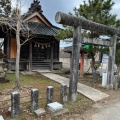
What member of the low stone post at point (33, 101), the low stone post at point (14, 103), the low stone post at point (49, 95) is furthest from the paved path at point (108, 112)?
the low stone post at point (14, 103)

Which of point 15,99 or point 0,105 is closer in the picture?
point 15,99

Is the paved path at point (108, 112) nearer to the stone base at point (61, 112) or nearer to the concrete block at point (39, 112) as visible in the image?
the stone base at point (61, 112)

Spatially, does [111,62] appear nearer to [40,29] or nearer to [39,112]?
[39,112]

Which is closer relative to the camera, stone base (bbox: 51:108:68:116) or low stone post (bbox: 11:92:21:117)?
low stone post (bbox: 11:92:21:117)

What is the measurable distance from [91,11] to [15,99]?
6.68m

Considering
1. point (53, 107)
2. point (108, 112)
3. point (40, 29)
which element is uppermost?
point (40, 29)

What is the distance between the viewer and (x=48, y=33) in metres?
13.9

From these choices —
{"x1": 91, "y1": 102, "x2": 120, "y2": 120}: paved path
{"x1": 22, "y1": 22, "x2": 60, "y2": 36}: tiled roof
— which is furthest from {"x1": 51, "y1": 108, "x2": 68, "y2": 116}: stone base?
{"x1": 22, "y1": 22, "x2": 60, "y2": 36}: tiled roof

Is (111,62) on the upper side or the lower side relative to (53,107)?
upper

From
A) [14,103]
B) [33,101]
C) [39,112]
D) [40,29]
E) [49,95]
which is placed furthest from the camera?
[40,29]

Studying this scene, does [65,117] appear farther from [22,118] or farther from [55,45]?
[55,45]

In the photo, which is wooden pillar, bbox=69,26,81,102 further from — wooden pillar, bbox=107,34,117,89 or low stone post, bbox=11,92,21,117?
wooden pillar, bbox=107,34,117,89

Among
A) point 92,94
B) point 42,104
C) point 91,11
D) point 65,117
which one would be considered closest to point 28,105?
point 42,104

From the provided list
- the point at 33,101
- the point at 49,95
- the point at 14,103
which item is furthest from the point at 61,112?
the point at 14,103
